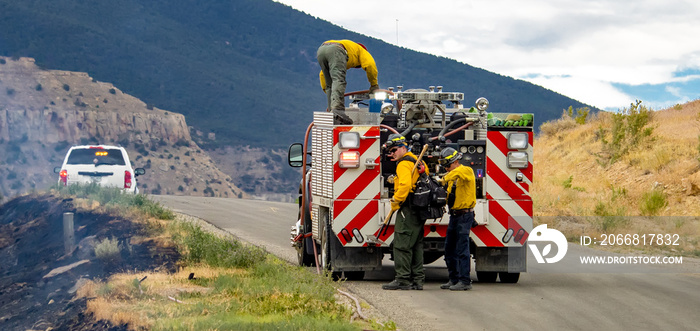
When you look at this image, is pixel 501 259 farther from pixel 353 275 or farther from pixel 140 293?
pixel 140 293

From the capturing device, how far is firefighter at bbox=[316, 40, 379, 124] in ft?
44.4

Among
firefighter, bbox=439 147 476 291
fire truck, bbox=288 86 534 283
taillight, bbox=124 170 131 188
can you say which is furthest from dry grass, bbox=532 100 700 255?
taillight, bbox=124 170 131 188

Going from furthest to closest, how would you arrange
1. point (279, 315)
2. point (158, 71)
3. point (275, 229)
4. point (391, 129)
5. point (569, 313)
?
1. point (158, 71)
2. point (275, 229)
3. point (391, 129)
4. point (569, 313)
5. point (279, 315)

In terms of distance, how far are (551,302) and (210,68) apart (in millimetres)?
105291

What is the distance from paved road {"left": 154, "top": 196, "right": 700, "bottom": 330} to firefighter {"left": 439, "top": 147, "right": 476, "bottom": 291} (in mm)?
322

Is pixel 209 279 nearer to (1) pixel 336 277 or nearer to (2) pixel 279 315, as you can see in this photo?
(1) pixel 336 277

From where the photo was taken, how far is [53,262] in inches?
744

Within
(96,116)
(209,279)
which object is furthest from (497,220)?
(96,116)

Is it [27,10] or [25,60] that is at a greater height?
[27,10]

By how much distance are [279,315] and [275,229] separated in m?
13.5

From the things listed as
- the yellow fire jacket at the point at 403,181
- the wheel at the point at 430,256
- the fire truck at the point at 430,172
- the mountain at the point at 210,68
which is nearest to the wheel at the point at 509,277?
the fire truck at the point at 430,172

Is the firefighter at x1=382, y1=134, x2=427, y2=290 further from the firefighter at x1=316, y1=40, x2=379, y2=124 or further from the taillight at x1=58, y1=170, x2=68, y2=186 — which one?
the taillight at x1=58, y1=170, x2=68, y2=186

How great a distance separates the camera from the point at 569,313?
10.3 metres

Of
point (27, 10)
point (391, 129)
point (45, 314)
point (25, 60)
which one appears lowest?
point (45, 314)
